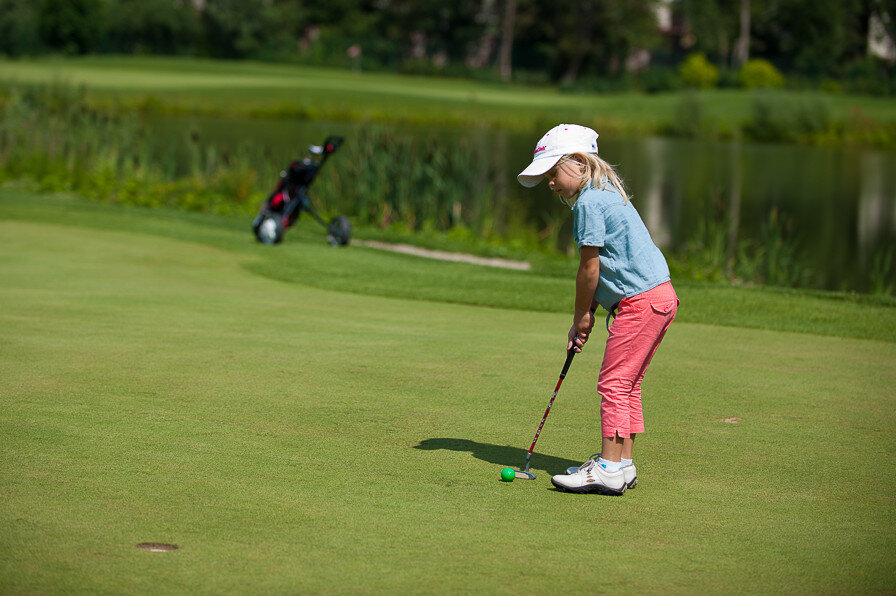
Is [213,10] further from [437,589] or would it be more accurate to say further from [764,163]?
[437,589]

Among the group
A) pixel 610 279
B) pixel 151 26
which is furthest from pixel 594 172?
pixel 151 26

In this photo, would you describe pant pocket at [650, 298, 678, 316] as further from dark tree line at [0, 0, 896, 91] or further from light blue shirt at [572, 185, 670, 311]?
dark tree line at [0, 0, 896, 91]

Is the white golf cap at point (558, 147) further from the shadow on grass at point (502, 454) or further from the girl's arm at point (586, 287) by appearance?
the shadow on grass at point (502, 454)

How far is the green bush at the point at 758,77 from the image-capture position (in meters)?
61.7

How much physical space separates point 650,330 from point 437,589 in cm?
172

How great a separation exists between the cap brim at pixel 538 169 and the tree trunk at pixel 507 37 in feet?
234

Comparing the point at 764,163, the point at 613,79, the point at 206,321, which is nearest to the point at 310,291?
the point at 206,321

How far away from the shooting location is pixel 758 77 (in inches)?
2448

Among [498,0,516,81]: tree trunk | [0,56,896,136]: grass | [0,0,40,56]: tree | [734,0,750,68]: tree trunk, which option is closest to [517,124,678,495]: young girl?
[0,56,896,136]: grass

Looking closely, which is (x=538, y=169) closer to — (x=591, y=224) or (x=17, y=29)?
(x=591, y=224)

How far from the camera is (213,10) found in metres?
68.4

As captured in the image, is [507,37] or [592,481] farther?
[507,37]

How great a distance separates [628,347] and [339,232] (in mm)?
9941

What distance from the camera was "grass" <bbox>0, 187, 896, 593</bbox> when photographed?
3.72 m
